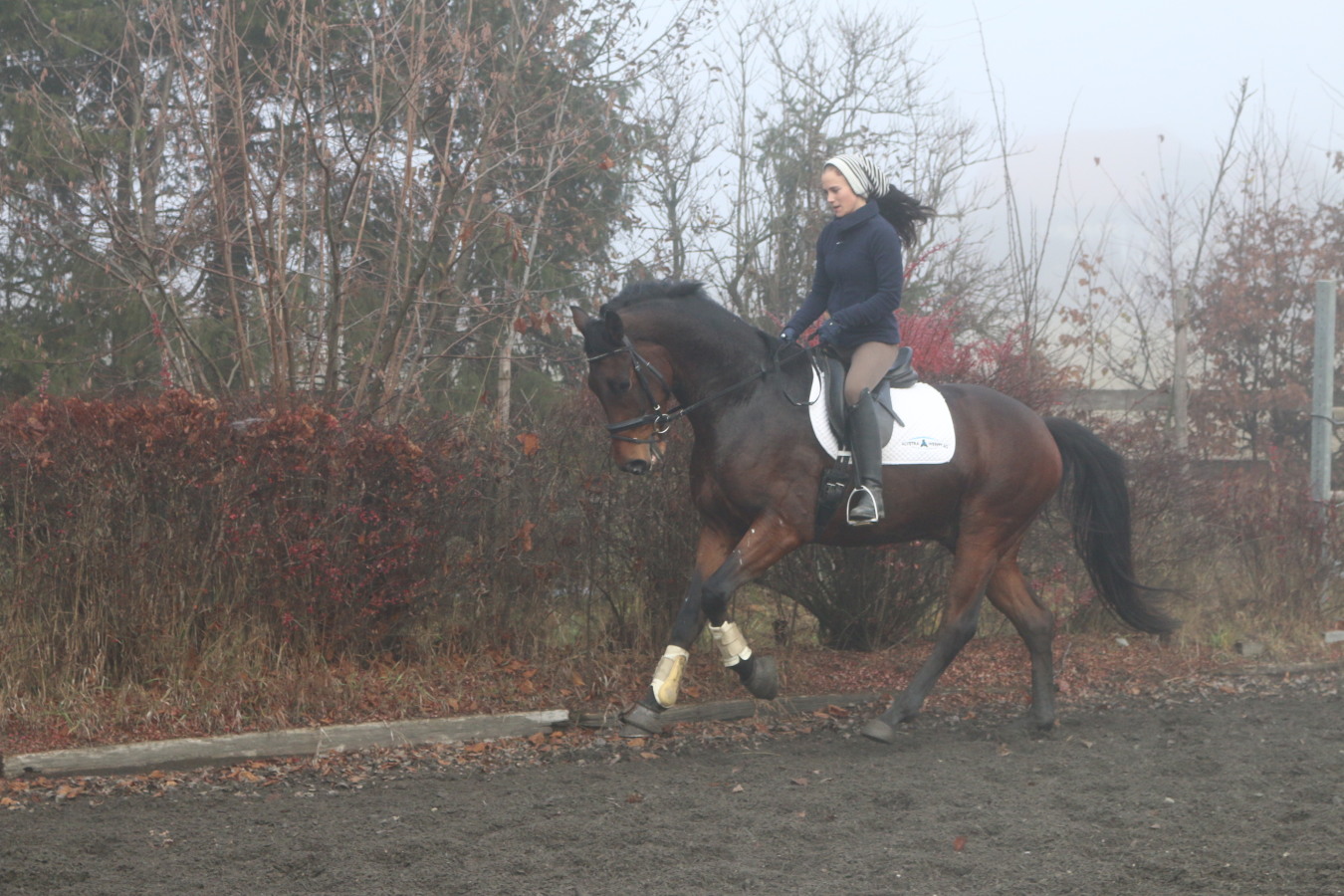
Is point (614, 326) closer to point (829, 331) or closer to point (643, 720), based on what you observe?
point (829, 331)

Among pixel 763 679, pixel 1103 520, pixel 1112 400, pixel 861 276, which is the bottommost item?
pixel 763 679

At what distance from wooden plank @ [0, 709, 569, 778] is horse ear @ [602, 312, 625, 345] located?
1951mm

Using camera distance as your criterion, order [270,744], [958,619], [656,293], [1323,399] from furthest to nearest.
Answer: [1323,399] → [958,619] → [656,293] → [270,744]

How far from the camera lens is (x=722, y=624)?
6125mm

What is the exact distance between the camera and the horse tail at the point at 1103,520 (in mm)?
7391

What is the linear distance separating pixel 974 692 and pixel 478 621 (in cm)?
311

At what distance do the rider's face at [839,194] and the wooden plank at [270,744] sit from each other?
9.82 ft

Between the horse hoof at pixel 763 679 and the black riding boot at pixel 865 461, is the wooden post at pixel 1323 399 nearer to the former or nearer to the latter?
the black riding boot at pixel 865 461

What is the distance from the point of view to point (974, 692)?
776 centimetres

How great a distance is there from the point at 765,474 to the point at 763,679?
3.43 feet

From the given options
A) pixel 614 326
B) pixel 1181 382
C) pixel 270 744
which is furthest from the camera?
pixel 1181 382

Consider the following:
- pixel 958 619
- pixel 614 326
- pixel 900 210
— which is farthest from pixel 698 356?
pixel 958 619

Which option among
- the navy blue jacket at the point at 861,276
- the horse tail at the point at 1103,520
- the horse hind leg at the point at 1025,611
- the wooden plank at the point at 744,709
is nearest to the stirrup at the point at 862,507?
the navy blue jacket at the point at 861,276

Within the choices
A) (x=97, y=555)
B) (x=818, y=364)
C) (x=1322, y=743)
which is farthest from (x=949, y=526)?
(x=97, y=555)
